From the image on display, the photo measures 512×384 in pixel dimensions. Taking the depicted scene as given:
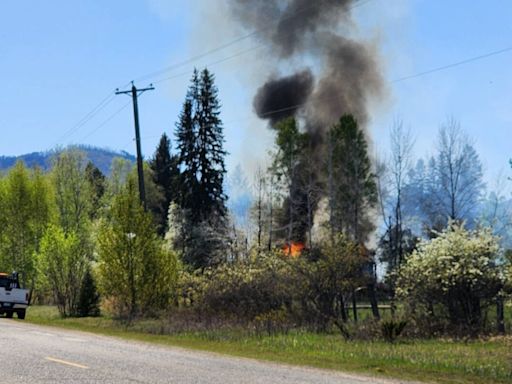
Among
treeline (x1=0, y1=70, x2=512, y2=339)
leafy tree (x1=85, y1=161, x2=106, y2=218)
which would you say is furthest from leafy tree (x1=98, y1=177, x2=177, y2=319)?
leafy tree (x1=85, y1=161, x2=106, y2=218)

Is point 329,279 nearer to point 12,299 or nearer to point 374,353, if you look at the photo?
point 374,353

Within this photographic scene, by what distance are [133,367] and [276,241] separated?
142 ft

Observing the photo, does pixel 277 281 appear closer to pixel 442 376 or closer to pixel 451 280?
pixel 451 280

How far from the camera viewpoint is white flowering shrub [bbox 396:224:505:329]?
22.9m

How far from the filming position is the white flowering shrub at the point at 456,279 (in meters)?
22.9

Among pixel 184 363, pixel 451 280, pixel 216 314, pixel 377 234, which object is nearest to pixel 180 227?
pixel 377 234

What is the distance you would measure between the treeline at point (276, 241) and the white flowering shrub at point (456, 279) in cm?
5

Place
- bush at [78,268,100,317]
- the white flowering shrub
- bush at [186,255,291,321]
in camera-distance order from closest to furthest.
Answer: the white flowering shrub
bush at [186,255,291,321]
bush at [78,268,100,317]

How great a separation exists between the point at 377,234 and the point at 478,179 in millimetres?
9829

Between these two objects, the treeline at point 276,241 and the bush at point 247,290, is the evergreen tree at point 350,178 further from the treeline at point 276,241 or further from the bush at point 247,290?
the bush at point 247,290

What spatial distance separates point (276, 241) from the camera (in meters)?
55.5

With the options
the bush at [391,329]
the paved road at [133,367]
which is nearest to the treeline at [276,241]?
the bush at [391,329]

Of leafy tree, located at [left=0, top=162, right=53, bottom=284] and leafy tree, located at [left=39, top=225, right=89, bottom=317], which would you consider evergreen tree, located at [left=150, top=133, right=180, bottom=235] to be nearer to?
leafy tree, located at [left=0, top=162, right=53, bottom=284]

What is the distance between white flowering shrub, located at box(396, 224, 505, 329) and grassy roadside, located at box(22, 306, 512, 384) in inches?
112
